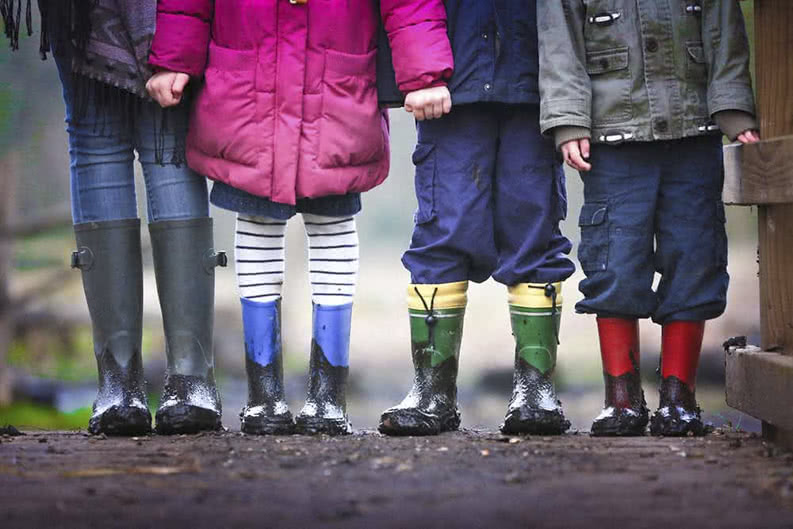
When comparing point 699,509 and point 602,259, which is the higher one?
point 602,259

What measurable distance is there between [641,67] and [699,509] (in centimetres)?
119

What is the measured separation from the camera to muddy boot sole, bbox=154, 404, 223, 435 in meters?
2.66

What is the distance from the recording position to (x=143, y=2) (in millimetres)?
2721

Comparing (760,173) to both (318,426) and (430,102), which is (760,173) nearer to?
(430,102)

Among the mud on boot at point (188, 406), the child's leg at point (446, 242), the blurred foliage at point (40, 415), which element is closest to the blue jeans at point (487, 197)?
the child's leg at point (446, 242)

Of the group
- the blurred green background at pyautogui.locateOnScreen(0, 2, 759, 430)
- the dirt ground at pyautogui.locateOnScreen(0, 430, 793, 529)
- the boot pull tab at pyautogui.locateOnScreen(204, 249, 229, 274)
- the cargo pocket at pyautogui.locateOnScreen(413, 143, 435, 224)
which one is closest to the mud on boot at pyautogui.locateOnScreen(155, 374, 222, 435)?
the dirt ground at pyautogui.locateOnScreen(0, 430, 793, 529)

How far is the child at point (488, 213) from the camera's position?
270cm

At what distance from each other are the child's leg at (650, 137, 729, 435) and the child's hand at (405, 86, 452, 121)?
0.50 m

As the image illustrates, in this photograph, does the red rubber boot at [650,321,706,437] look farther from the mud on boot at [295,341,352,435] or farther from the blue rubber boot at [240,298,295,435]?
the blue rubber boot at [240,298,295,435]

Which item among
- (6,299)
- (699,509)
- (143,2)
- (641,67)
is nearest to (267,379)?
(143,2)

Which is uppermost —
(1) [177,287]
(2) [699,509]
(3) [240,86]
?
(3) [240,86]

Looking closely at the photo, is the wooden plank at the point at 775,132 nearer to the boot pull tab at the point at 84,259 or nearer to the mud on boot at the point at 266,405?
the mud on boot at the point at 266,405

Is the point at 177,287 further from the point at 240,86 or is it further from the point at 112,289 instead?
the point at 240,86

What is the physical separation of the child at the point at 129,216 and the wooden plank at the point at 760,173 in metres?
1.16
